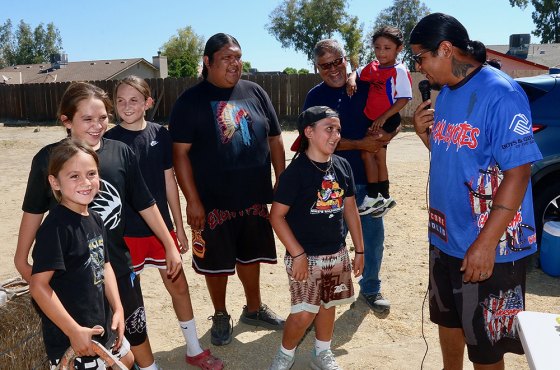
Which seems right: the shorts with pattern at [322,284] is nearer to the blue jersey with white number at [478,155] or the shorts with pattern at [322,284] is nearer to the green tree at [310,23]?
the blue jersey with white number at [478,155]

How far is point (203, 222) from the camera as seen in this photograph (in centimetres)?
381

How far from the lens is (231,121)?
3.76 m

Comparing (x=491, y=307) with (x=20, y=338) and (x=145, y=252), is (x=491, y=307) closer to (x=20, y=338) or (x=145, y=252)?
(x=145, y=252)

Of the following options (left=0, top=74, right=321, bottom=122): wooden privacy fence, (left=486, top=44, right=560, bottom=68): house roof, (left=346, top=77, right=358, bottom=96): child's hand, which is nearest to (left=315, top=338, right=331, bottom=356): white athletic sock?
(left=346, top=77, right=358, bottom=96): child's hand

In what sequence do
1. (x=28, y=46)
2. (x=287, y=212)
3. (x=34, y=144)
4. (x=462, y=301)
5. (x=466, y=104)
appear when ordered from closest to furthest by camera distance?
(x=466, y=104), (x=462, y=301), (x=287, y=212), (x=34, y=144), (x=28, y=46)

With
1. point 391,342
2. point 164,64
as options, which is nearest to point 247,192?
point 391,342

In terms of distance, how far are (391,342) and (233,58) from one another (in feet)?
7.48

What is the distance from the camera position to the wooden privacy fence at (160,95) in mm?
22188

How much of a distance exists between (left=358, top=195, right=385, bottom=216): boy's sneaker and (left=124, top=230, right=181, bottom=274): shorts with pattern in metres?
1.66

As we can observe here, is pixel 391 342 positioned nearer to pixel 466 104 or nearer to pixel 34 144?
pixel 466 104

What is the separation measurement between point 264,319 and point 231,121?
157 cm

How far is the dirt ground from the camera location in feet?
12.3

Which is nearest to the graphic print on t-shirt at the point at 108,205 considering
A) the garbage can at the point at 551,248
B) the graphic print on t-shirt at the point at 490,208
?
the graphic print on t-shirt at the point at 490,208

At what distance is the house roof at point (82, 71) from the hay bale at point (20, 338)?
40706mm
